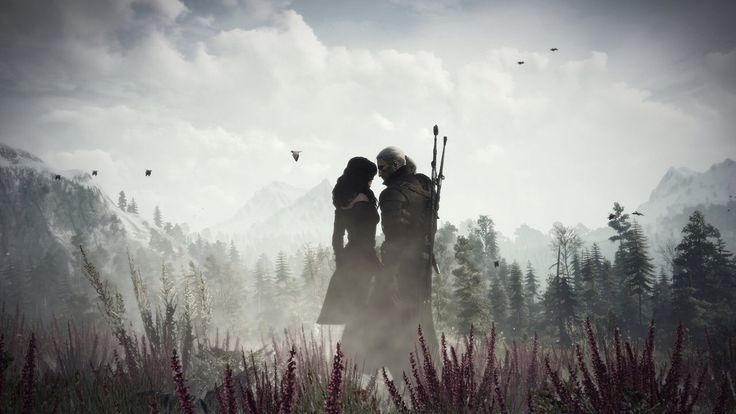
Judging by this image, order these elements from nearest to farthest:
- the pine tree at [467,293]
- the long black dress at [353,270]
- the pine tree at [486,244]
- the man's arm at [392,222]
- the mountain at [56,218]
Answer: the man's arm at [392,222] < the long black dress at [353,270] < the pine tree at [467,293] < the pine tree at [486,244] < the mountain at [56,218]

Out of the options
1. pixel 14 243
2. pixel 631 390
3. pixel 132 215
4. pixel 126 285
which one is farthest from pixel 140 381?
pixel 132 215

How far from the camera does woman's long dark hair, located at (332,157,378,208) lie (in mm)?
3867

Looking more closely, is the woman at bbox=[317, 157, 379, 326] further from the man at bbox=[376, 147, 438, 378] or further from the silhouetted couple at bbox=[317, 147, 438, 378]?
the man at bbox=[376, 147, 438, 378]

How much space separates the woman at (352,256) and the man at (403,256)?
186 millimetres

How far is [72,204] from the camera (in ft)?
359

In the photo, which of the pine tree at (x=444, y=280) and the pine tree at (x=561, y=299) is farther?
the pine tree at (x=561, y=299)

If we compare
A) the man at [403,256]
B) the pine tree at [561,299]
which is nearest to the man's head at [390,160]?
the man at [403,256]

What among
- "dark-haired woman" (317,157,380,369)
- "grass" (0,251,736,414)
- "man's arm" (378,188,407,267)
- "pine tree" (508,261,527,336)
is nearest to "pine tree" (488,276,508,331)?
"pine tree" (508,261,527,336)

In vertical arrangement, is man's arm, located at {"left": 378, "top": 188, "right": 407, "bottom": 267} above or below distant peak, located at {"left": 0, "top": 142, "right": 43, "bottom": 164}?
below

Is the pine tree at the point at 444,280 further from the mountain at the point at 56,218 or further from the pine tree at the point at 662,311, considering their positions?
the mountain at the point at 56,218

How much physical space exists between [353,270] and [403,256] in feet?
1.87

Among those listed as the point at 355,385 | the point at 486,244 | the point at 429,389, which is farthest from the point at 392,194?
the point at 486,244

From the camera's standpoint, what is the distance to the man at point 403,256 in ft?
12.3

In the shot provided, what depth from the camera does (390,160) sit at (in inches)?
156
